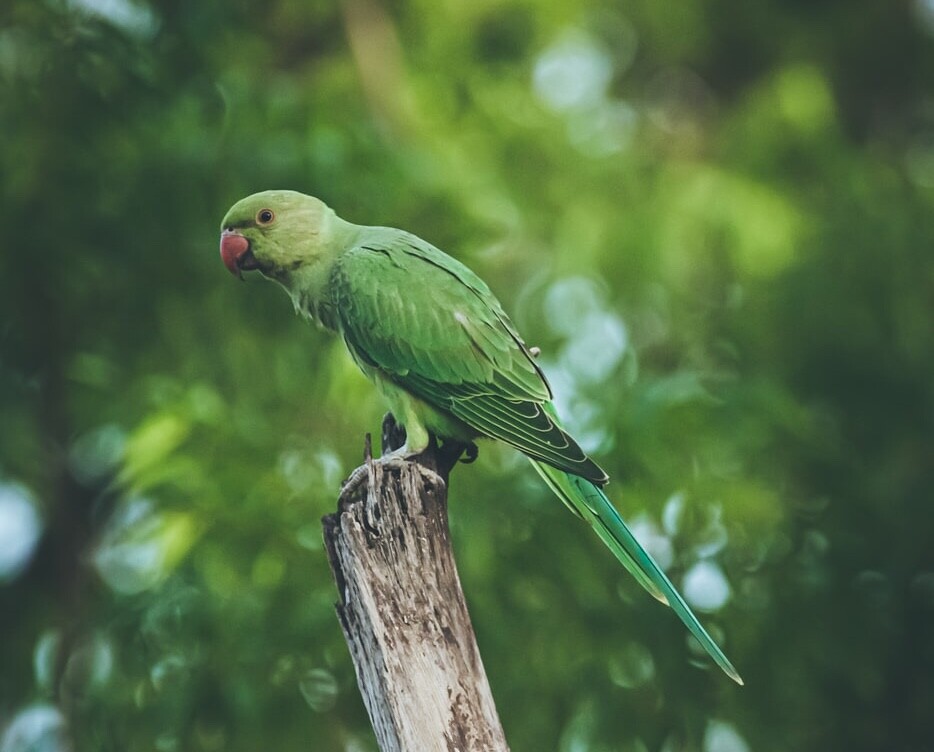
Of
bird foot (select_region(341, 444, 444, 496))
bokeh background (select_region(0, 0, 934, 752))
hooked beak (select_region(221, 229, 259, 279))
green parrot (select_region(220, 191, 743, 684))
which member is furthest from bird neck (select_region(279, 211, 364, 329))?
bokeh background (select_region(0, 0, 934, 752))

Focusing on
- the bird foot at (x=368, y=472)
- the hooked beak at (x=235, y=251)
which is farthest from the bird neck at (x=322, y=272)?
the bird foot at (x=368, y=472)

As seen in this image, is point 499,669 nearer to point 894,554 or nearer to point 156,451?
point 156,451

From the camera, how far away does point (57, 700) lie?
6922mm

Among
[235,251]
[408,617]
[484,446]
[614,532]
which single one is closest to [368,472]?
[408,617]

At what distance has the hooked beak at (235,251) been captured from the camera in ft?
11.5

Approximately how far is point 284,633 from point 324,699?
46 cm

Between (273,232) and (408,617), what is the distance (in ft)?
3.95

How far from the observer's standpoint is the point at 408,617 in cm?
303

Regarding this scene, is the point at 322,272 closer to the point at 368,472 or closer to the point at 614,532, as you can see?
the point at 368,472

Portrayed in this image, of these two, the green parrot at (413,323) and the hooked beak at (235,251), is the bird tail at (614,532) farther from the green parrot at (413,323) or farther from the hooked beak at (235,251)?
the hooked beak at (235,251)

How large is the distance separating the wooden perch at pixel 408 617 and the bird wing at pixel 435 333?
358mm

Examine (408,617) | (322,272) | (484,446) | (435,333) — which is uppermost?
(484,446)

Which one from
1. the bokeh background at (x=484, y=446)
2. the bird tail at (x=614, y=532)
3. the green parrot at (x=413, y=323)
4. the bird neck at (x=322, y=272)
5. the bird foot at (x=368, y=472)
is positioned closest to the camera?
the bird tail at (x=614, y=532)

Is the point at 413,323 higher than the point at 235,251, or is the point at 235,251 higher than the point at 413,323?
the point at 235,251
